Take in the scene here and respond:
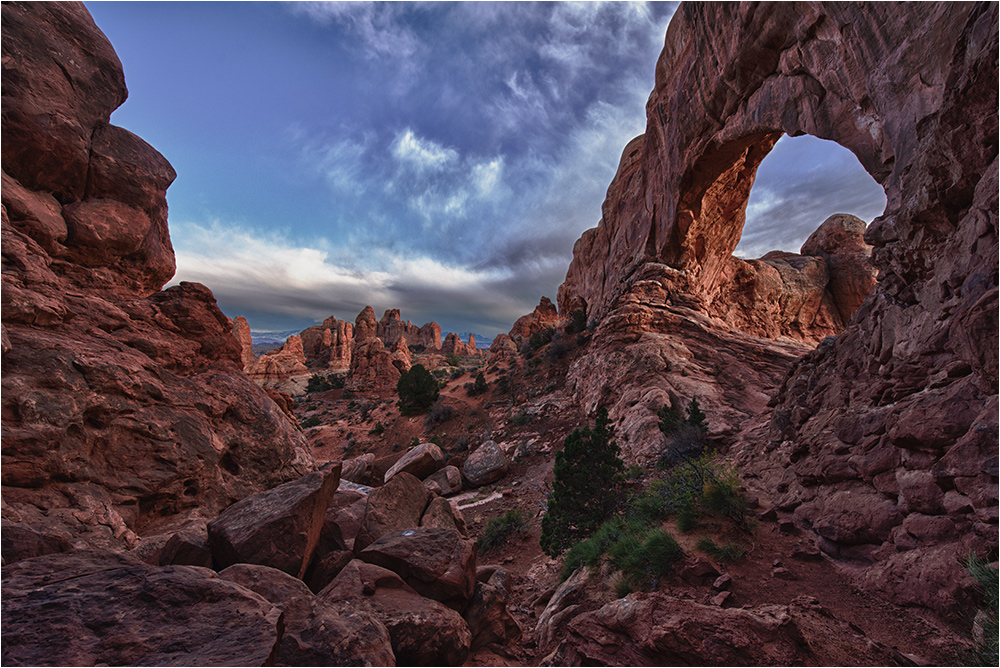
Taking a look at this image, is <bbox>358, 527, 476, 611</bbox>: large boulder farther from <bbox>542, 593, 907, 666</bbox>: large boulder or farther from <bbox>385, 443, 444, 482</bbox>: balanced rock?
<bbox>385, 443, 444, 482</bbox>: balanced rock

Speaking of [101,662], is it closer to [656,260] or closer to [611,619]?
[611,619]

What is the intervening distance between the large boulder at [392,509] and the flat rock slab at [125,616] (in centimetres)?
325

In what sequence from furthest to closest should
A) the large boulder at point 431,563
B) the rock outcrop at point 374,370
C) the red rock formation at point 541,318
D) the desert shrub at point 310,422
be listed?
the red rock formation at point 541,318, the rock outcrop at point 374,370, the desert shrub at point 310,422, the large boulder at point 431,563

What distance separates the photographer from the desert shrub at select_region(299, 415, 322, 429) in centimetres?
3291

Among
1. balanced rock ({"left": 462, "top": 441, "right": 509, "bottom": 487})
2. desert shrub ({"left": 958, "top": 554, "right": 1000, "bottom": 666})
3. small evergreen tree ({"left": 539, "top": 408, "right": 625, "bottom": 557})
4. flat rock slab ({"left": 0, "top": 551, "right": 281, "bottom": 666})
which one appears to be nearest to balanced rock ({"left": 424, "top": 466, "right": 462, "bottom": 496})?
balanced rock ({"left": 462, "top": 441, "right": 509, "bottom": 487})

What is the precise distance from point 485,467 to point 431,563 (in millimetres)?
11678

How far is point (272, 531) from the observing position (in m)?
5.04

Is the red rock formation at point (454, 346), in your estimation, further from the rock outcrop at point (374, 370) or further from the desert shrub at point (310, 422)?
the desert shrub at point (310, 422)

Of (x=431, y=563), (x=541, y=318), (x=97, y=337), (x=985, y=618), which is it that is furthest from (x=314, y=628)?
(x=541, y=318)

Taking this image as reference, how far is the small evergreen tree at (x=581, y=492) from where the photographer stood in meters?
8.64

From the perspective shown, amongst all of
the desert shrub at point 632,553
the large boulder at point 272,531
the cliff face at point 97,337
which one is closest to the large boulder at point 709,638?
the desert shrub at point 632,553

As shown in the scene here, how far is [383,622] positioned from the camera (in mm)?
4062

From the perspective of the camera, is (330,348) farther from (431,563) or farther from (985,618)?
(985,618)

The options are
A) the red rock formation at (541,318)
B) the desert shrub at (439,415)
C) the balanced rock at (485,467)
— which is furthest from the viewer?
the red rock formation at (541,318)
